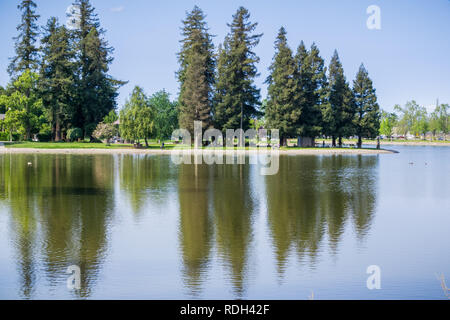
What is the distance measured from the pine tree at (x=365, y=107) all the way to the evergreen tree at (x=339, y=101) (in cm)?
148

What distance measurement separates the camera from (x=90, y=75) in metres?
69.5

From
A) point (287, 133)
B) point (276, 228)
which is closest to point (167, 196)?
point (276, 228)

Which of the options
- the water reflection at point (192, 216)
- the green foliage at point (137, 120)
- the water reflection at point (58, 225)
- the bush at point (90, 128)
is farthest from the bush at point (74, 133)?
the water reflection at point (58, 225)

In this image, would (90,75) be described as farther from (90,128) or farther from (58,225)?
(58,225)

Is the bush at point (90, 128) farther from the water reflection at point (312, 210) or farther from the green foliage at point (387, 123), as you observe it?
the green foliage at point (387, 123)

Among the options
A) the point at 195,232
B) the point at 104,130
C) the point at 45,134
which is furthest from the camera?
the point at 45,134

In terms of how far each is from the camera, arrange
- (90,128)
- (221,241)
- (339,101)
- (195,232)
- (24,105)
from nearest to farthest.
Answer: (221,241)
(195,232)
(24,105)
(90,128)
(339,101)

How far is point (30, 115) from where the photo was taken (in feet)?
212

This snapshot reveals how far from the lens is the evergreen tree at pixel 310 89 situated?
6644 centimetres

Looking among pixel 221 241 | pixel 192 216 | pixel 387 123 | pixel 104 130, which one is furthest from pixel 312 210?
pixel 387 123

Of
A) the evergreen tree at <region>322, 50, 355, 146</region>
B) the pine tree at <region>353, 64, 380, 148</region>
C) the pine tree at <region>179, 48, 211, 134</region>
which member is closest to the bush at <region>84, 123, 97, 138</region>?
the pine tree at <region>179, 48, 211, 134</region>

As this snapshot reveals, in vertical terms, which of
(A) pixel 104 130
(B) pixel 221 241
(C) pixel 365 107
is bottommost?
(B) pixel 221 241

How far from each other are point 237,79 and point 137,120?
54.2 feet
